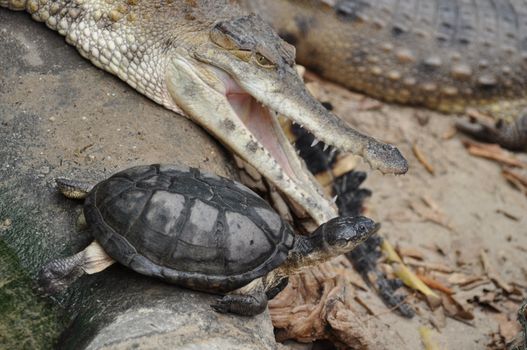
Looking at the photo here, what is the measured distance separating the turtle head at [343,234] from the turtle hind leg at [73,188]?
904mm

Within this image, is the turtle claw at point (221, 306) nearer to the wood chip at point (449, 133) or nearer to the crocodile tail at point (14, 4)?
the crocodile tail at point (14, 4)

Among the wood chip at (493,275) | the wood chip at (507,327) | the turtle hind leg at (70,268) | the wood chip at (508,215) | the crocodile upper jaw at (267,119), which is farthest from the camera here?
the wood chip at (508,215)

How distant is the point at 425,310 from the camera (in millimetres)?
3838

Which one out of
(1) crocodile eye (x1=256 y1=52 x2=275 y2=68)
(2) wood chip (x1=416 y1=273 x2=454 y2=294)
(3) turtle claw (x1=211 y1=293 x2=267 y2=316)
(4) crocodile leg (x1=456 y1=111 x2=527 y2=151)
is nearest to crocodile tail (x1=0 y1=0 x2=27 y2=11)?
(1) crocodile eye (x1=256 y1=52 x2=275 y2=68)

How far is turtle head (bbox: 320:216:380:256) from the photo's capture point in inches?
114

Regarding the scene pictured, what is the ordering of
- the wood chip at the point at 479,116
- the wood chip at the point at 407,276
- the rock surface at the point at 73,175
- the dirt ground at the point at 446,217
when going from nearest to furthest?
the rock surface at the point at 73,175, the dirt ground at the point at 446,217, the wood chip at the point at 407,276, the wood chip at the point at 479,116

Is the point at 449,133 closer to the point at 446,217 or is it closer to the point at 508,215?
the point at 508,215

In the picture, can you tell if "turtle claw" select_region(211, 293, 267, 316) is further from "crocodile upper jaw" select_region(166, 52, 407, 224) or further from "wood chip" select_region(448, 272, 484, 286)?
"wood chip" select_region(448, 272, 484, 286)

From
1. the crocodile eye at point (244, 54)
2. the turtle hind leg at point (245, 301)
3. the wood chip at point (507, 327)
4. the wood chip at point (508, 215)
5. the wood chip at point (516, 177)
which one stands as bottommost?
the wood chip at point (508, 215)

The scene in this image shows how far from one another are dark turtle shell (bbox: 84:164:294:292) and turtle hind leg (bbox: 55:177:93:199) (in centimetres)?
13

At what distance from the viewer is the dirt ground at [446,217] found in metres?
3.78

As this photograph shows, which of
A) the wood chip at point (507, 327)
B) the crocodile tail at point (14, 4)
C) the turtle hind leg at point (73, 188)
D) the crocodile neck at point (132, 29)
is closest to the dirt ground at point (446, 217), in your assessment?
the wood chip at point (507, 327)

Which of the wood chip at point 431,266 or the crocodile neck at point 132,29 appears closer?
the crocodile neck at point 132,29

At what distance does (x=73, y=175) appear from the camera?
9.74 feet
